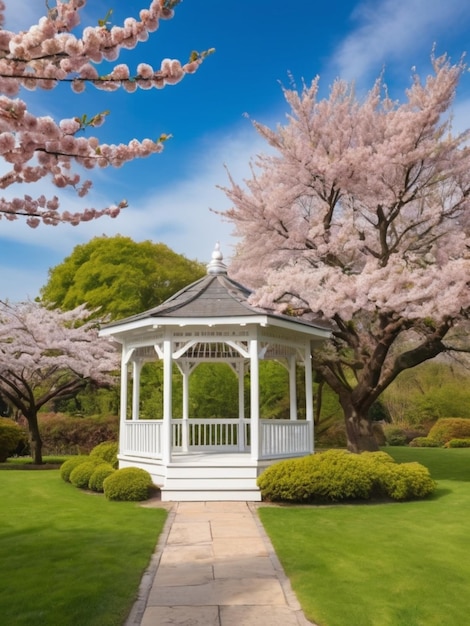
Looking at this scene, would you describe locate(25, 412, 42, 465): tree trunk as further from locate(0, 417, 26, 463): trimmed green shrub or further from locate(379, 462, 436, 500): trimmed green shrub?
locate(379, 462, 436, 500): trimmed green shrub

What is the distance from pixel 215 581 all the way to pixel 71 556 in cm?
203

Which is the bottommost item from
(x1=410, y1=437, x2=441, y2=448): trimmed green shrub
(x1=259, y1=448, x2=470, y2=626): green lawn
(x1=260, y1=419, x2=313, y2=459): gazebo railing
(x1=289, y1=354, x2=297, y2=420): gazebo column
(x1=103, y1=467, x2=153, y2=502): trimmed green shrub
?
(x1=410, y1=437, x2=441, y2=448): trimmed green shrub

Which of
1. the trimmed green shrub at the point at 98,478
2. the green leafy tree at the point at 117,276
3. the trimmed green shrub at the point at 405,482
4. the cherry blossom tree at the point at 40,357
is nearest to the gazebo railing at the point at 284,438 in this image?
the trimmed green shrub at the point at 405,482

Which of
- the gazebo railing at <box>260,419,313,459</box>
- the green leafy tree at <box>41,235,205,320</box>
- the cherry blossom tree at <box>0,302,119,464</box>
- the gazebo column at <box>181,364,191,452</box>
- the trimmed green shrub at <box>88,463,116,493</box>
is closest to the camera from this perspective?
the gazebo railing at <box>260,419,313,459</box>

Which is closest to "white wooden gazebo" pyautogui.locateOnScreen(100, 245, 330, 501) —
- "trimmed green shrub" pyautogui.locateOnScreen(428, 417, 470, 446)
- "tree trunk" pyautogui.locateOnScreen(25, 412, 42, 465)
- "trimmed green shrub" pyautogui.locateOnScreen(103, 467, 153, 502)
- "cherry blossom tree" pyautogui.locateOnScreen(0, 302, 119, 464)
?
"trimmed green shrub" pyautogui.locateOnScreen(103, 467, 153, 502)

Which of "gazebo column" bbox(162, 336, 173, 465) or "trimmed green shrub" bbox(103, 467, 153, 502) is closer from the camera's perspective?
"trimmed green shrub" bbox(103, 467, 153, 502)

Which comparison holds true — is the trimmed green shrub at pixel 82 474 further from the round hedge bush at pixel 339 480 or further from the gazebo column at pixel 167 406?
the round hedge bush at pixel 339 480

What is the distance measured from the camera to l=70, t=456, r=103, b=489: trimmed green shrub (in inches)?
470

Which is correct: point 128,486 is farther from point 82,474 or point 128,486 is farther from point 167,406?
point 82,474

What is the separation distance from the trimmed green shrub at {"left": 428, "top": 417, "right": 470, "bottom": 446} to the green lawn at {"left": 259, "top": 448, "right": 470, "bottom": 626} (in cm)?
1561

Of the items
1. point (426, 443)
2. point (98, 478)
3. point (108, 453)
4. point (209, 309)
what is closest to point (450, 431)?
point (426, 443)

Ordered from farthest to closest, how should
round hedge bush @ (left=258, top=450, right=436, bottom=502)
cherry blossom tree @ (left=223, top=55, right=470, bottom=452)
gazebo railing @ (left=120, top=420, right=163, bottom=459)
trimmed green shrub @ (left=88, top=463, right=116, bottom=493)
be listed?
cherry blossom tree @ (left=223, top=55, right=470, bottom=452), gazebo railing @ (left=120, top=420, right=163, bottom=459), trimmed green shrub @ (left=88, top=463, right=116, bottom=493), round hedge bush @ (left=258, top=450, right=436, bottom=502)

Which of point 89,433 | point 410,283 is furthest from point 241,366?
point 89,433

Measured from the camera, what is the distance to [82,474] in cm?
1198
